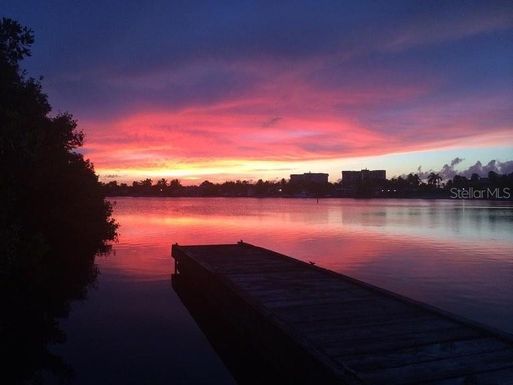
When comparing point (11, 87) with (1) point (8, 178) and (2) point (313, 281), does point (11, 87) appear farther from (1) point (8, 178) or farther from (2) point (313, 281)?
(2) point (313, 281)

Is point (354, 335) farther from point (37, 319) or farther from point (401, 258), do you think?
point (401, 258)

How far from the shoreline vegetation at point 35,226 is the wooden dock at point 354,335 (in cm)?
561

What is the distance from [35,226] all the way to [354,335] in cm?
2043

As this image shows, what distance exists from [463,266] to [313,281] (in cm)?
1867

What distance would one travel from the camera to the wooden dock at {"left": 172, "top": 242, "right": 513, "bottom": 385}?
7434mm

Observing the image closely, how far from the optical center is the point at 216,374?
11984 mm

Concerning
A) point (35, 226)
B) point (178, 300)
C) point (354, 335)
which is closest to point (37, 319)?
point (178, 300)

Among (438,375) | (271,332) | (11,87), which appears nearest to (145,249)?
(11,87)

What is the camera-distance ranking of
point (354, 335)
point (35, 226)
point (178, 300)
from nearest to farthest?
1. point (354, 335)
2. point (178, 300)
3. point (35, 226)

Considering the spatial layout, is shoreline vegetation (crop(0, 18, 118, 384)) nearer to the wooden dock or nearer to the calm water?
the calm water

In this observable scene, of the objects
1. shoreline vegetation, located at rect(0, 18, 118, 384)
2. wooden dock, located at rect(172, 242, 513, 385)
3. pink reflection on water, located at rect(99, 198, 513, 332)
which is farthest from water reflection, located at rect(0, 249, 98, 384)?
wooden dock, located at rect(172, 242, 513, 385)

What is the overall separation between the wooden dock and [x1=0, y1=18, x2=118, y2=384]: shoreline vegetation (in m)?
5.61

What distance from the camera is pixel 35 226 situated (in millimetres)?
23938

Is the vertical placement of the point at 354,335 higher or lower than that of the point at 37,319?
higher
